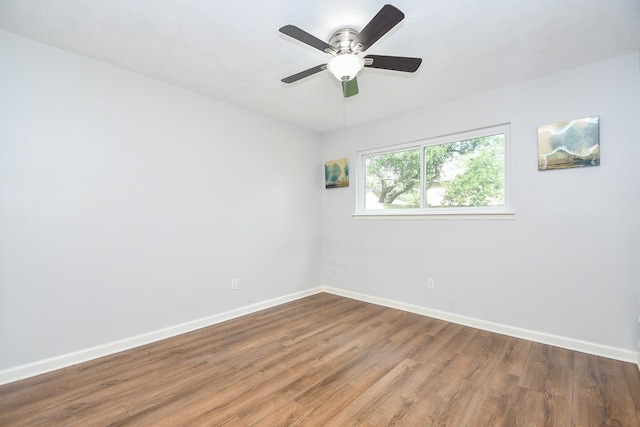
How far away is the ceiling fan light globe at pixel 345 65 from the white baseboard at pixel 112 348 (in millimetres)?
2766

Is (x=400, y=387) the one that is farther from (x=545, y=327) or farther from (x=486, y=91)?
(x=486, y=91)

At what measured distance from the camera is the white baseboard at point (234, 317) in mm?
2082

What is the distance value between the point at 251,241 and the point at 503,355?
2.81m

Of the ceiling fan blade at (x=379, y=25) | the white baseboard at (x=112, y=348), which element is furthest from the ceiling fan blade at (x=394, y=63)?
the white baseboard at (x=112, y=348)

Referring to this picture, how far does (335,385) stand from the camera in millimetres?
1953

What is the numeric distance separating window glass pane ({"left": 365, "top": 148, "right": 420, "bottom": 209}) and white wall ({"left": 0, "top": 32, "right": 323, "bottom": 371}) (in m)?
1.50

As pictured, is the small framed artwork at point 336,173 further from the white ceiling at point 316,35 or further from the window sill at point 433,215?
the white ceiling at point 316,35

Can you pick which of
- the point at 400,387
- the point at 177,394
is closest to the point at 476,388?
the point at 400,387

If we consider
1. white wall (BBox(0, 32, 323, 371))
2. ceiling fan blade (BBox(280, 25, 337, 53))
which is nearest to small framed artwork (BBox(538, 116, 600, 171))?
ceiling fan blade (BBox(280, 25, 337, 53))

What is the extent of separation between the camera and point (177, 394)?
1.86m

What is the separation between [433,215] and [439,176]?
50 cm

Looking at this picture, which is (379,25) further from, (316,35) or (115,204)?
(115,204)

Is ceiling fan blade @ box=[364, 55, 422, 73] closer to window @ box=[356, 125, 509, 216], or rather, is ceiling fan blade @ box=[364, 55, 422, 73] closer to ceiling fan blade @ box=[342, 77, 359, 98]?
ceiling fan blade @ box=[342, 77, 359, 98]

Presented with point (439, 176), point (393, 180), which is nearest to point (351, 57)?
point (439, 176)
